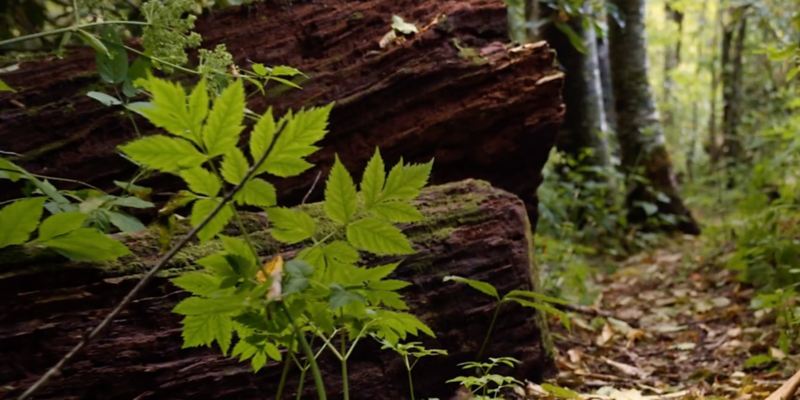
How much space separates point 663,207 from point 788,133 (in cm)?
236

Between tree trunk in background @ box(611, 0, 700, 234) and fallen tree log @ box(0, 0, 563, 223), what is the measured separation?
14.4 ft

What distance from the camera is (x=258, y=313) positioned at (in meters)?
1.22

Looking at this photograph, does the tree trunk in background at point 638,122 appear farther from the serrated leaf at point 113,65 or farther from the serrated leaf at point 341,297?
the serrated leaf at point 341,297

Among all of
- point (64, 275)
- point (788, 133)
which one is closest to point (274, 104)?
point (64, 275)

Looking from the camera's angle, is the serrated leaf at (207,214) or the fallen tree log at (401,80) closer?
the serrated leaf at (207,214)

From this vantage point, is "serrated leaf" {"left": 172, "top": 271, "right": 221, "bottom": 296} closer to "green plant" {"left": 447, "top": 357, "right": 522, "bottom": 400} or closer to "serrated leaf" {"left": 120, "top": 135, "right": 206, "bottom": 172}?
"serrated leaf" {"left": 120, "top": 135, "right": 206, "bottom": 172}

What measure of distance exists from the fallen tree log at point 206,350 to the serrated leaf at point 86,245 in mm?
419

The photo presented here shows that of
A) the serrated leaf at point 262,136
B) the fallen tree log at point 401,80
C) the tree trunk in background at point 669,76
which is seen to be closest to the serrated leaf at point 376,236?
the serrated leaf at point 262,136

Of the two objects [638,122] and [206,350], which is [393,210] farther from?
[638,122]

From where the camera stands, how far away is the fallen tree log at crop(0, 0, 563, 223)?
313 cm

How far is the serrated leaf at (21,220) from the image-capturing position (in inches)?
55.2

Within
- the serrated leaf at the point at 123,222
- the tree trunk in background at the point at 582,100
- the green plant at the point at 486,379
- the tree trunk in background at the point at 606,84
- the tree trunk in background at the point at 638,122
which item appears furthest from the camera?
the tree trunk in background at the point at 606,84

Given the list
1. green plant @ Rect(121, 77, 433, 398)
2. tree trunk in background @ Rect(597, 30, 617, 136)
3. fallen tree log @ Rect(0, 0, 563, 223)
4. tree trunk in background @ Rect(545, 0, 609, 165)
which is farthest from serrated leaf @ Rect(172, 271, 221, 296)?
tree trunk in background @ Rect(597, 30, 617, 136)

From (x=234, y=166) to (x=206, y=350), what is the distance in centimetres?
106
